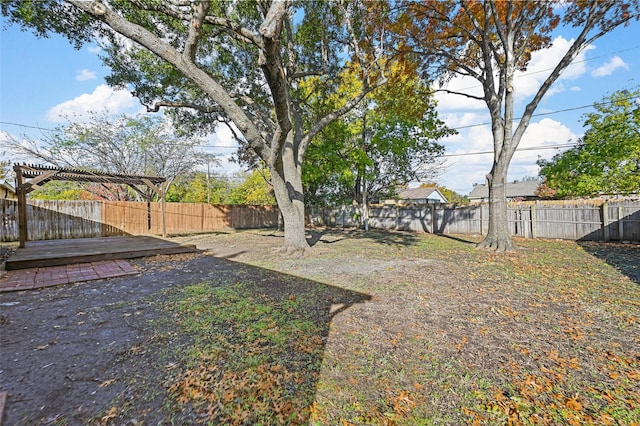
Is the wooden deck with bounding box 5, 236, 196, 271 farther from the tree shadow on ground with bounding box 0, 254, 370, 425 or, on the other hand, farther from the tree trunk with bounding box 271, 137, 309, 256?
the tree trunk with bounding box 271, 137, 309, 256

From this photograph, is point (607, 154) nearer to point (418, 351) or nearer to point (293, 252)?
point (293, 252)

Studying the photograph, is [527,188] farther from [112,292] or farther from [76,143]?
[76,143]

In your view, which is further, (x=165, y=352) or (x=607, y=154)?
(x=607, y=154)

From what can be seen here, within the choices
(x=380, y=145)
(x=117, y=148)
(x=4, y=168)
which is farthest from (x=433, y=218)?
(x=4, y=168)

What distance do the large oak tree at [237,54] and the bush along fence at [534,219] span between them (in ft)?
25.5

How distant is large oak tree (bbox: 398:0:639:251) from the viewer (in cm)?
683

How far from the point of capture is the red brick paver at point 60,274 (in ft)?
14.3

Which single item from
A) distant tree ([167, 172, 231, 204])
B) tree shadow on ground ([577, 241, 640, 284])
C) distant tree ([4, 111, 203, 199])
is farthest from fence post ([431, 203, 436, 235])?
distant tree ([167, 172, 231, 204])

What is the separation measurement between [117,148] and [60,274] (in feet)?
39.7

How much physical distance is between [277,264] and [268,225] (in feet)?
42.2

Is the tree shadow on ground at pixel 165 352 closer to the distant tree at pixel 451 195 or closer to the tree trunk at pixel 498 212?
the tree trunk at pixel 498 212

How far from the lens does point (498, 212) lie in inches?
311

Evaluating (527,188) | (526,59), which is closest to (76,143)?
(526,59)

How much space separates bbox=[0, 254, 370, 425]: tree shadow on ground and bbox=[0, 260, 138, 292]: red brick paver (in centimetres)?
36
